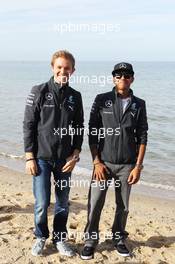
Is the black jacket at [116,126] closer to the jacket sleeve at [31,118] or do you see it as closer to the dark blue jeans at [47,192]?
the dark blue jeans at [47,192]

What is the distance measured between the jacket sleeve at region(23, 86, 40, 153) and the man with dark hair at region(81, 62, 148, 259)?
2.19ft

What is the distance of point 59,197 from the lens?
16.7 ft

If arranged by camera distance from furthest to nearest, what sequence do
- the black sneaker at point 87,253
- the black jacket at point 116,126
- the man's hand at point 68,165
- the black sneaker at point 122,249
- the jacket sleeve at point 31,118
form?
the black sneaker at point 122,249 → the black sneaker at point 87,253 → the black jacket at point 116,126 → the man's hand at point 68,165 → the jacket sleeve at point 31,118

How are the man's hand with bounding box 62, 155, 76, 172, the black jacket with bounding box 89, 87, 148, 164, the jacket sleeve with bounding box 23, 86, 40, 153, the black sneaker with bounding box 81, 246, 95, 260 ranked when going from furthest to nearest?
the black sneaker with bounding box 81, 246, 95, 260
the black jacket with bounding box 89, 87, 148, 164
the man's hand with bounding box 62, 155, 76, 172
the jacket sleeve with bounding box 23, 86, 40, 153

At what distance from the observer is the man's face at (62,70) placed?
4859 millimetres

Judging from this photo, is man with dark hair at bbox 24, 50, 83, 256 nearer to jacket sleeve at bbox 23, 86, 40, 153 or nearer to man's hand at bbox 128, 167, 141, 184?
jacket sleeve at bbox 23, 86, 40, 153

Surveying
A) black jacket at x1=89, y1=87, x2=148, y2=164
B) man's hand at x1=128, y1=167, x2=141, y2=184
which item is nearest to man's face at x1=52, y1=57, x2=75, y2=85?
black jacket at x1=89, y1=87, x2=148, y2=164

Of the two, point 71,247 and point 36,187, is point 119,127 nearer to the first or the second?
point 36,187

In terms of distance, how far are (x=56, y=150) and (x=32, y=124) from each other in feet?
1.31

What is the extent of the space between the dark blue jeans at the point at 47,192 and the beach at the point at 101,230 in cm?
40

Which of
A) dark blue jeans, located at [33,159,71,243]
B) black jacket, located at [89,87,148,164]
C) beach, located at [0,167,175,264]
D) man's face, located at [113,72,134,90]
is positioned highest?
man's face, located at [113,72,134,90]

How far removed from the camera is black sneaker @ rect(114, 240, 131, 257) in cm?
536

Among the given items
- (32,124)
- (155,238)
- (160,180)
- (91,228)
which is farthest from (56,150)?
(160,180)

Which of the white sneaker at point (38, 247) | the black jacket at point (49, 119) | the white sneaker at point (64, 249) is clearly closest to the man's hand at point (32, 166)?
the black jacket at point (49, 119)
